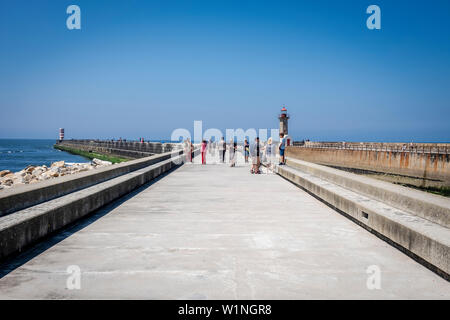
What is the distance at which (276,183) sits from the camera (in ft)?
46.6

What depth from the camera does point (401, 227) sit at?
5.55 metres

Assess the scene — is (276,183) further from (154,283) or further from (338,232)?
(154,283)

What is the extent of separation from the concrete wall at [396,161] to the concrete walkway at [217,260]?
23.6 meters

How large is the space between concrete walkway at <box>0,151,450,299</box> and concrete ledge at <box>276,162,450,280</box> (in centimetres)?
17

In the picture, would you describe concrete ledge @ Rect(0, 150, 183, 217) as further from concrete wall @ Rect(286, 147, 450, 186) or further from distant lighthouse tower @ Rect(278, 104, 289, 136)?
distant lighthouse tower @ Rect(278, 104, 289, 136)

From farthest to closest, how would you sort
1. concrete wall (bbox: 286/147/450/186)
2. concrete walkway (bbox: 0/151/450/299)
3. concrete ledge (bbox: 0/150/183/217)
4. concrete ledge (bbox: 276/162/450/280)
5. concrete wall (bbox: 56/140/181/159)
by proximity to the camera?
concrete wall (bbox: 56/140/181/159) < concrete wall (bbox: 286/147/450/186) < concrete ledge (bbox: 0/150/183/217) < concrete ledge (bbox: 276/162/450/280) < concrete walkway (bbox: 0/151/450/299)

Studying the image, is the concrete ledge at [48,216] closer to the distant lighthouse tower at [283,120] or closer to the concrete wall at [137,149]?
the concrete wall at [137,149]

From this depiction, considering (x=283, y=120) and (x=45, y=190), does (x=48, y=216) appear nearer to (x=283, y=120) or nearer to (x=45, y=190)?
(x=45, y=190)

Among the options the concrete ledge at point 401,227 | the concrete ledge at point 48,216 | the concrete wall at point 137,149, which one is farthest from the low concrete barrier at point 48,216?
the concrete wall at point 137,149

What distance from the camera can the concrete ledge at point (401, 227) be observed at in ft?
15.0

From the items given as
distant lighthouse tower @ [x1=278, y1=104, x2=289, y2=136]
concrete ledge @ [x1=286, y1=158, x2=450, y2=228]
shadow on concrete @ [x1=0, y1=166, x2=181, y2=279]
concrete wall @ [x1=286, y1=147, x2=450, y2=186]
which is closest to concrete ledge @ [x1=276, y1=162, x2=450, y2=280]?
concrete ledge @ [x1=286, y1=158, x2=450, y2=228]

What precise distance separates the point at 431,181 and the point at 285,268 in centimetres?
2848

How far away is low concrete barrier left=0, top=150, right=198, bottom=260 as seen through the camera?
16.3 feet
